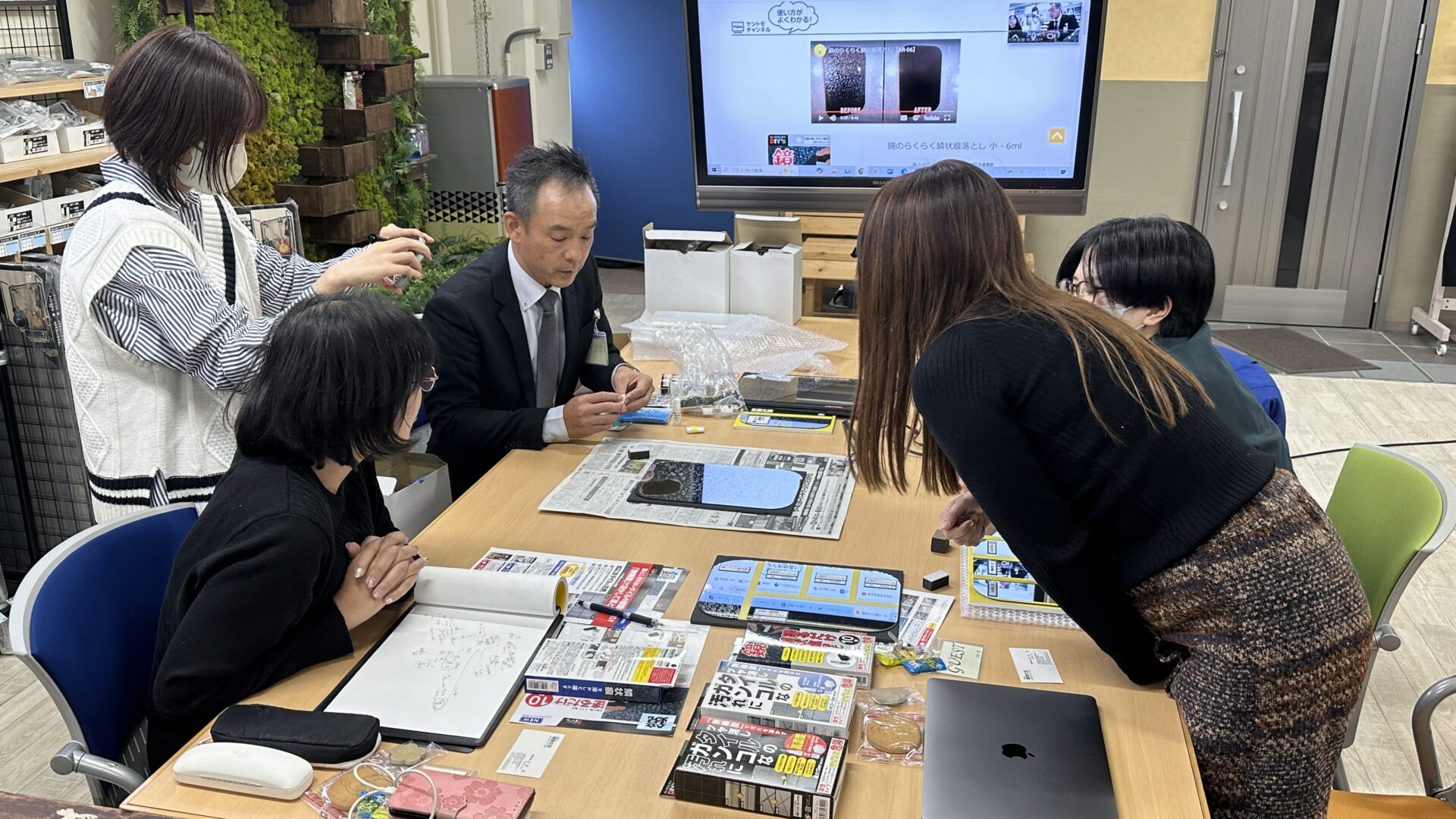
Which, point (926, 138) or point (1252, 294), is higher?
point (926, 138)

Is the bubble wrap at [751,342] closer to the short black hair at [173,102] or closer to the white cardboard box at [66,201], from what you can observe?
the short black hair at [173,102]

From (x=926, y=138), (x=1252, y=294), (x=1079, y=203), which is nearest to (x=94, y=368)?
(x=926, y=138)

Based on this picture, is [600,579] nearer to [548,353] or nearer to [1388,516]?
[548,353]

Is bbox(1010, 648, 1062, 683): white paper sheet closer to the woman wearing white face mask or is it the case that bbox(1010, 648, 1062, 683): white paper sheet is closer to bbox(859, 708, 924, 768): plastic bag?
bbox(859, 708, 924, 768): plastic bag

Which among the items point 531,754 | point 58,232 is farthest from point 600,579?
point 58,232

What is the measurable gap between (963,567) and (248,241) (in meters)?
1.47

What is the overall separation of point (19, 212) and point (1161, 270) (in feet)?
9.06

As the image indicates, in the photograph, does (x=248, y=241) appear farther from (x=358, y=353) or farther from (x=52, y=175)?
(x=52, y=175)

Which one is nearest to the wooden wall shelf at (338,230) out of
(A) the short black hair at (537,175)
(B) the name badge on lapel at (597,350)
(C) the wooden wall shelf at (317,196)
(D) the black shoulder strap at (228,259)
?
(C) the wooden wall shelf at (317,196)

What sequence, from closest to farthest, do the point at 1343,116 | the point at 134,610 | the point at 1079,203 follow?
the point at 134,610, the point at 1079,203, the point at 1343,116

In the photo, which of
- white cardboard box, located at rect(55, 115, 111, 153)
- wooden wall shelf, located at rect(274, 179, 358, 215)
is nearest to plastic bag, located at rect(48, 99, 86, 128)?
white cardboard box, located at rect(55, 115, 111, 153)

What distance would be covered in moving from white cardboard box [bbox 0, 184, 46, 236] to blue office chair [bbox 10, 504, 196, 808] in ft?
4.78

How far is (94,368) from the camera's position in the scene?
1.88 metres

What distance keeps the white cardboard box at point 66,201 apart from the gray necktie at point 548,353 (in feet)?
4.36
